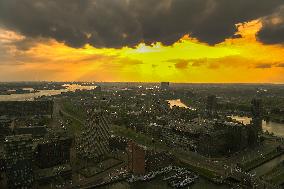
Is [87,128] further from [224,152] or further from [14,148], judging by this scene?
[224,152]

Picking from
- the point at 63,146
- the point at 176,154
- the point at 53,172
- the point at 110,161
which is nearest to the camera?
the point at 53,172

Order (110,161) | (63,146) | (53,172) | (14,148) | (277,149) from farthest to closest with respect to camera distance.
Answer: (277,149), (110,161), (63,146), (53,172), (14,148)

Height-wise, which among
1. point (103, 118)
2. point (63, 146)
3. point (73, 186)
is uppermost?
point (103, 118)

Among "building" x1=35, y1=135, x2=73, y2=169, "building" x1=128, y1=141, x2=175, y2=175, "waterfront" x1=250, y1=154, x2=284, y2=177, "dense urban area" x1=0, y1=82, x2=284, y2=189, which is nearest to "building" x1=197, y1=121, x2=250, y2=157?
"dense urban area" x1=0, y1=82, x2=284, y2=189

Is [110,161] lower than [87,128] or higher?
lower

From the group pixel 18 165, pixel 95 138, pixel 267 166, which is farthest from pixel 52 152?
pixel 267 166

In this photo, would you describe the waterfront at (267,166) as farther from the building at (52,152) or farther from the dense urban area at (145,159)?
Answer: the building at (52,152)

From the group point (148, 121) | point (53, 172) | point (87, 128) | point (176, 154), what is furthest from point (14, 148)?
point (148, 121)
